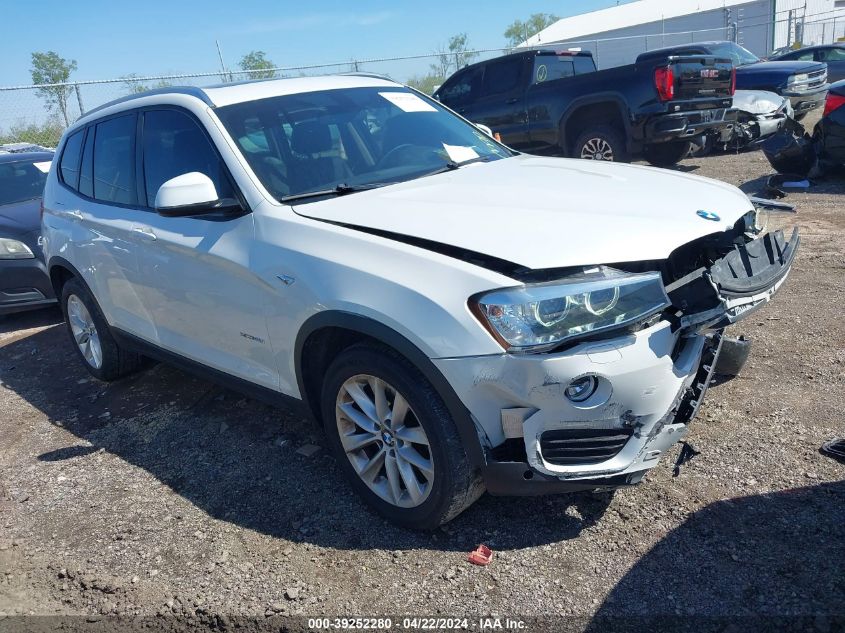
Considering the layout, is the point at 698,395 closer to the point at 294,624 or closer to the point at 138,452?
the point at 294,624

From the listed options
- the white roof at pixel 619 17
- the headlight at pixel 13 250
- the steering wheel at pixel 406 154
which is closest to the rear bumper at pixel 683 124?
the steering wheel at pixel 406 154

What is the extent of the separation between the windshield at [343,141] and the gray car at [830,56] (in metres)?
18.1

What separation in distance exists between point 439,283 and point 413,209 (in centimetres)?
56

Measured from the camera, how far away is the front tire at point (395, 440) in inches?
110

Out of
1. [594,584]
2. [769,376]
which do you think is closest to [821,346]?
[769,376]

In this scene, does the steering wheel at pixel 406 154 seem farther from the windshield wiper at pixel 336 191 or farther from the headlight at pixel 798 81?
the headlight at pixel 798 81

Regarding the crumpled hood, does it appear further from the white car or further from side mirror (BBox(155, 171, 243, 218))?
side mirror (BBox(155, 171, 243, 218))

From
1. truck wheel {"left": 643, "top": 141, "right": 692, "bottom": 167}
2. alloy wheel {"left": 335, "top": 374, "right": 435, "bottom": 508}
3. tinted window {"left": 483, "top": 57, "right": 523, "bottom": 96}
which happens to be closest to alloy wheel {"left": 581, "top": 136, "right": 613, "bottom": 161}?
truck wheel {"left": 643, "top": 141, "right": 692, "bottom": 167}

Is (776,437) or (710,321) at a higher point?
(710,321)

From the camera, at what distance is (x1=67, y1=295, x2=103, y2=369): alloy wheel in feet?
17.3

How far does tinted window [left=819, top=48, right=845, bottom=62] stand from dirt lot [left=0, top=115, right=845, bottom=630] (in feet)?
59.0

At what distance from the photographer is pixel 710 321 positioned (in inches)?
109

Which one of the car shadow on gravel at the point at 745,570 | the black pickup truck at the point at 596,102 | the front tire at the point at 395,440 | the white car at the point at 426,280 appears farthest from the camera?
the black pickup truck at the point at 596,102

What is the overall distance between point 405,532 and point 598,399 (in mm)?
1123
